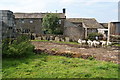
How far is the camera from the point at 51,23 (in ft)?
128

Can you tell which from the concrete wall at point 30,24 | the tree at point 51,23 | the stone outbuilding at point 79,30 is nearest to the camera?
the stone outbuilding at point 79,30

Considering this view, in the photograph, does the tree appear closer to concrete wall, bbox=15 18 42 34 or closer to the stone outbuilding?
the stone outbuilding

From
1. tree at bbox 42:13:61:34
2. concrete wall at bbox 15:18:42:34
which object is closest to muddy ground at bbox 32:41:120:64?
tree at bbox 42:13:61:34

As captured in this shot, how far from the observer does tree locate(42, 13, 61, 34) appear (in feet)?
128

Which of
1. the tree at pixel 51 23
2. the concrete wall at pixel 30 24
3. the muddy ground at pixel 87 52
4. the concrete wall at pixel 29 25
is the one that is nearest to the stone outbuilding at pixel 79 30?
the tree at pixel 51 23

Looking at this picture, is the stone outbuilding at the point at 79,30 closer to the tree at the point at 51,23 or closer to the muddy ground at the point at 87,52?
the tree at the point at 51,23

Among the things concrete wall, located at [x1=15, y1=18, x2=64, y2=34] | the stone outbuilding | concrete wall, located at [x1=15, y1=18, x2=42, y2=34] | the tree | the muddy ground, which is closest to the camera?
the muddy ground

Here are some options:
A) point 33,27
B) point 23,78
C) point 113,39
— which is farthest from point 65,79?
point 33,27

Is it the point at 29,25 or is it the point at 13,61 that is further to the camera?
the point at 29,25

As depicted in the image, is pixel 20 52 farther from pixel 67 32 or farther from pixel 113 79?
pixel 67 32

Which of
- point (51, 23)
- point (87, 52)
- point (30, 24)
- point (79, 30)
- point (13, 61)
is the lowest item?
point (13, 61)

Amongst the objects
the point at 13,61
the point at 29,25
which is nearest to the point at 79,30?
the point at 29,25

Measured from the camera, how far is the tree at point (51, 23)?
3909 centimetres

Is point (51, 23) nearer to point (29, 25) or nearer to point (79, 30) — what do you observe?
point (79, 30)
